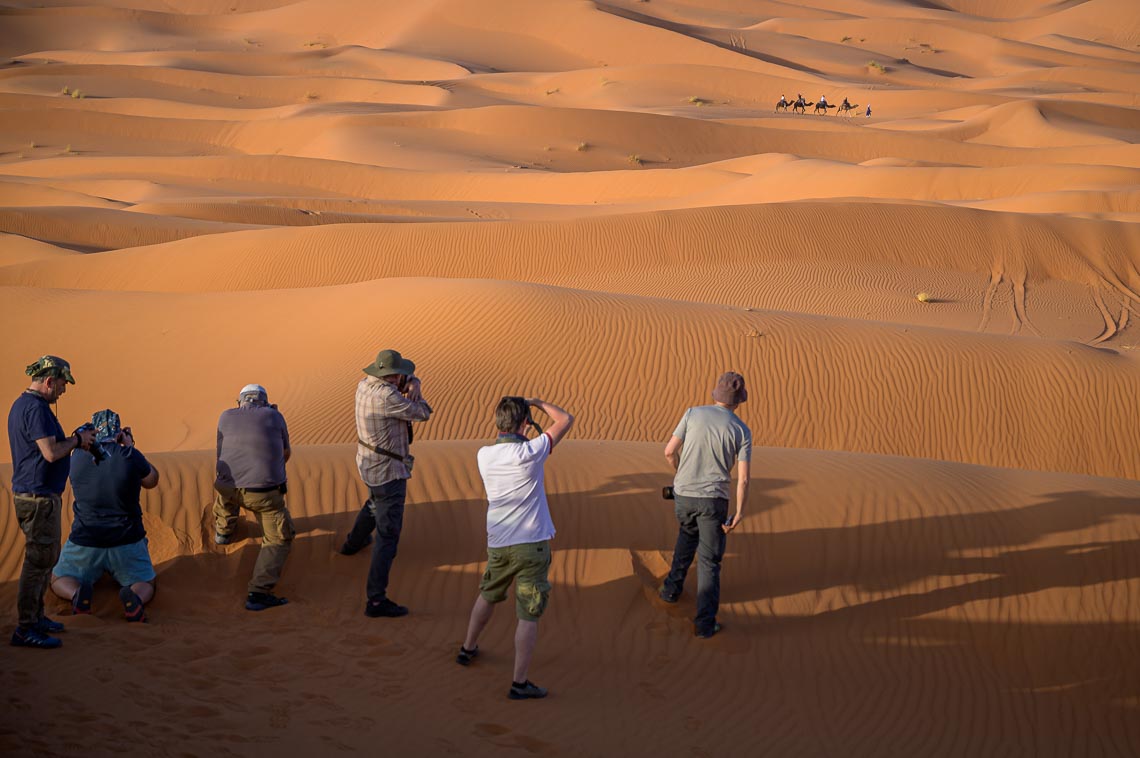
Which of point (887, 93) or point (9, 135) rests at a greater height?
point (887, 93)

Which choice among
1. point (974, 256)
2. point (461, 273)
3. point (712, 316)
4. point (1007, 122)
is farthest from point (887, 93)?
point (712, 316)

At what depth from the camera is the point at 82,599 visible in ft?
17.9

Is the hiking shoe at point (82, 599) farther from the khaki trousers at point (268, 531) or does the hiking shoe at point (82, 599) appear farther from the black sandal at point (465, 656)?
the black sandal at point (465, 656)

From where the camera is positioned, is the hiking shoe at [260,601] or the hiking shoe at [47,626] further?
the hiking shoe at [260,601]

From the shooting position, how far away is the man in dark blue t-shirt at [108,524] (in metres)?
5.34

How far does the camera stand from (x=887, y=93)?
5147 centimetres

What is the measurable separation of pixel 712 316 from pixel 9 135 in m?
37.2

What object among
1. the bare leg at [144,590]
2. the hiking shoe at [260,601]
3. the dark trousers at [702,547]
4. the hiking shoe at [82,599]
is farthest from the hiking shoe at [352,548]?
the dark trousers at [702,547]

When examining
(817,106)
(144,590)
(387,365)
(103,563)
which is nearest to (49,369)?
(103,563)

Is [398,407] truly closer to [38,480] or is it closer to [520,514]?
[520,514]

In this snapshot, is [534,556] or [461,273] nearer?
[534,556]

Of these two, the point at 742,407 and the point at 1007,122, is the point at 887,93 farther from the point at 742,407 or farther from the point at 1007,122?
the point at 742,407

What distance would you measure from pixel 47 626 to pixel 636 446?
15.4ft

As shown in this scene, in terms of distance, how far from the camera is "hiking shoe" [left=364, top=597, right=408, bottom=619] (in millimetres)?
5887
